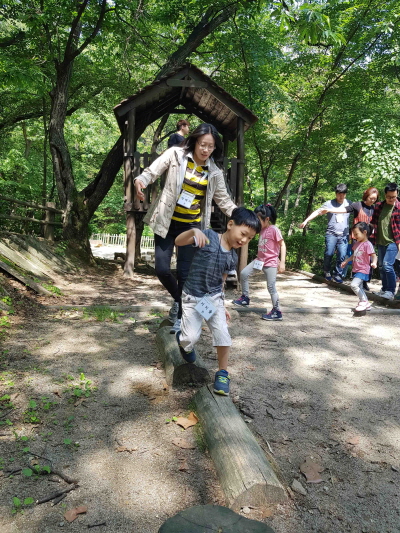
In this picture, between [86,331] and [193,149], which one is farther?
[86,331]

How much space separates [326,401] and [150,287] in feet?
18.3

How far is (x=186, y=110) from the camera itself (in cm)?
972

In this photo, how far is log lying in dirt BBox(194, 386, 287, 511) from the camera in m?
2.01

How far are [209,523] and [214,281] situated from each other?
5.51 ft

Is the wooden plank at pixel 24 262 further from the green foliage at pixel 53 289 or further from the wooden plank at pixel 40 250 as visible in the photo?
the green foliage at pixel 53 289

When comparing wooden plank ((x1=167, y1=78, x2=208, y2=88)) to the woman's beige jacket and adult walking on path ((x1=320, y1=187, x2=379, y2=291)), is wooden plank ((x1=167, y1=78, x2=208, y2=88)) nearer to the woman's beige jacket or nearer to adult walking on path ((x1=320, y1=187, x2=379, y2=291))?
adult walking on path ((x1=320, y1=187, x2=379, y2=291))

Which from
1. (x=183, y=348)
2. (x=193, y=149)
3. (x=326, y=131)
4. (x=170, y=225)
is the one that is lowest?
(x=183, y=348)

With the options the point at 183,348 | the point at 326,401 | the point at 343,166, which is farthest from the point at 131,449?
the point at 343,166

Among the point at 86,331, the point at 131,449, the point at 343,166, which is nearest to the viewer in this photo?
the point at 131,449

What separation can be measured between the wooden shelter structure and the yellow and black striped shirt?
455 cm

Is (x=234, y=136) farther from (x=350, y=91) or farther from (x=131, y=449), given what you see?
(x=131, y=449)

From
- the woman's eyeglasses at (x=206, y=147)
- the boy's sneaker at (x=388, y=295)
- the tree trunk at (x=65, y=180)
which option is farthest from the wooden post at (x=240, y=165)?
the woman's eyeglasses at (x=206, y=147)

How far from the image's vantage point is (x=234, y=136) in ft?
30.2

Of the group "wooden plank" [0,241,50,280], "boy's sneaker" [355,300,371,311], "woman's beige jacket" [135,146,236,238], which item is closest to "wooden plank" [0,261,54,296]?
"wooden plank" [0,241,50,280]
